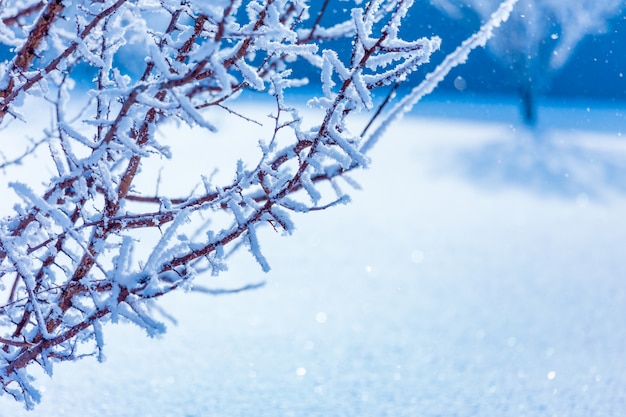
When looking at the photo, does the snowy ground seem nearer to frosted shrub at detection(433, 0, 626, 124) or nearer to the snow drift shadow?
the snow drift shadow

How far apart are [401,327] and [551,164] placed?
9916 mm

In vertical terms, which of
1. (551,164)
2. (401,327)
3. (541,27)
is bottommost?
(401,327)

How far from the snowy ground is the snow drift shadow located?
1.22 meters

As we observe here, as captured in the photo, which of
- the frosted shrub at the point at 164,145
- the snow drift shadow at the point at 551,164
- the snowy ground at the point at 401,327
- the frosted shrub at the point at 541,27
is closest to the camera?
the frosted shrub at the point at 164,145

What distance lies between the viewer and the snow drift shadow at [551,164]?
12359 millimetres

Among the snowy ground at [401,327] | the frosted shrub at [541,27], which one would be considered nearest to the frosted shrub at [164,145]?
the snowy ground at [401,327]

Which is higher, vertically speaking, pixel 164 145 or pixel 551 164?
pixel 551 164

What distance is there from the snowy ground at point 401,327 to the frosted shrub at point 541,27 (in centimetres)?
704

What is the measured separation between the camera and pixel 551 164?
550 inches

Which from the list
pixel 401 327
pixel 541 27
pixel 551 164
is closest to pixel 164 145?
pixel 401 327

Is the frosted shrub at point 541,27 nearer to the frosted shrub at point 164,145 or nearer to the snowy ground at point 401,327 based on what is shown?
the snowy ground at point 401,327

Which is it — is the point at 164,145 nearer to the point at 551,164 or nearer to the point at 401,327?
the point at 401,327

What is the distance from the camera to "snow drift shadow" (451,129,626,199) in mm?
12359

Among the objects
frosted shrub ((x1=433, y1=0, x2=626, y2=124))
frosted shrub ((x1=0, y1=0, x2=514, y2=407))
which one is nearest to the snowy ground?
frosted shrub ((x1=0, y1=0, x2=514, y2=407))
